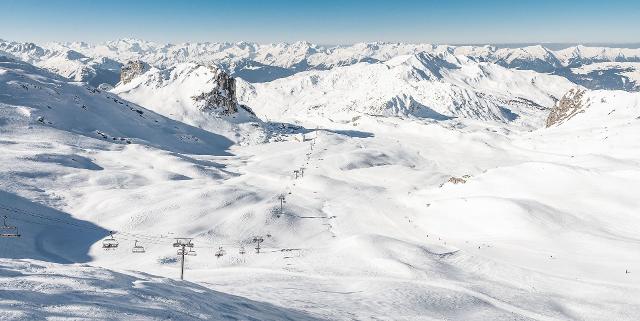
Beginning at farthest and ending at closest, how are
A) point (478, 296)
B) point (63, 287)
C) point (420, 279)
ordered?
point (420, 279) < point (478, 296) < point (63, 287)

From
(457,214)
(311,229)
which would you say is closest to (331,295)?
(311,229)

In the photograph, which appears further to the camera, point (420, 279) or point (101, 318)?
point (420, 279)

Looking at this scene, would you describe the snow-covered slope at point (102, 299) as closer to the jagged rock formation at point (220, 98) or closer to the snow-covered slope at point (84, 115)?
the snow-covered slope at point (84, 115)

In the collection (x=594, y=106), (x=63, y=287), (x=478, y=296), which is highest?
(x=594, y=106)

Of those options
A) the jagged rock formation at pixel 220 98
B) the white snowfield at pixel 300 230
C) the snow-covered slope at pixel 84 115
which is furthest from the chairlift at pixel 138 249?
the jagged rock formation at pixel 220 98

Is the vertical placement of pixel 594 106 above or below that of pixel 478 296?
above

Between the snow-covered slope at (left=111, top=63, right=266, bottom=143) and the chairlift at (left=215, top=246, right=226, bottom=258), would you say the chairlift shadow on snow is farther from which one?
the snow-covered slope at (left=111, top=63, right=266, bottom=143)

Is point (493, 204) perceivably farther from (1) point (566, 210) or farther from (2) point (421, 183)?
(2) point (421, 183)
